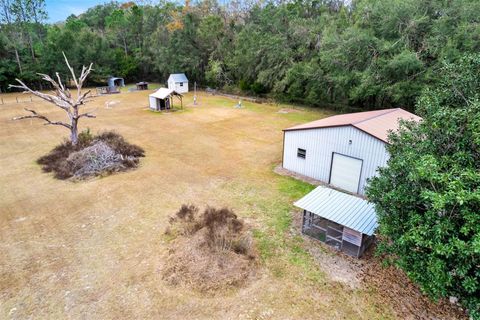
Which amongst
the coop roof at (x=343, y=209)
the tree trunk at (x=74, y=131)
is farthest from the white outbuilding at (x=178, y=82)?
the coop roof at (x=343, y=209)

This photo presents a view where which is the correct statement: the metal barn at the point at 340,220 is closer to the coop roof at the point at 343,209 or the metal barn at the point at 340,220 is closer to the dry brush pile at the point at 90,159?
the coop roof at the point at 343,209

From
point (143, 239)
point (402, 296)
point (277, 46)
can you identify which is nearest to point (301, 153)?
point (402, 296)

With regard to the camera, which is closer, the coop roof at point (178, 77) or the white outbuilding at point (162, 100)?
the white outbuilding at point (162, 100)

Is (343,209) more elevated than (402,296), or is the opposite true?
(343,209)

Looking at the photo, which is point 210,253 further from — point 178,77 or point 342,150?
point 178,77

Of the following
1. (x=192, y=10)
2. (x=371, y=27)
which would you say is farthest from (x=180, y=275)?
(x=192, y=10)

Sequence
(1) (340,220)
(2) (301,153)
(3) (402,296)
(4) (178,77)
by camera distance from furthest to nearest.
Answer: (4) (178,77) < (2) (301,153) < (1) (340,220) < (3) (402,296)

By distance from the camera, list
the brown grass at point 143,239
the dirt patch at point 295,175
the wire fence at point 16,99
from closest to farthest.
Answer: the brown grass at point 143,239 < the dirt patch at point 295,175 < the wire fence at point 16,99
